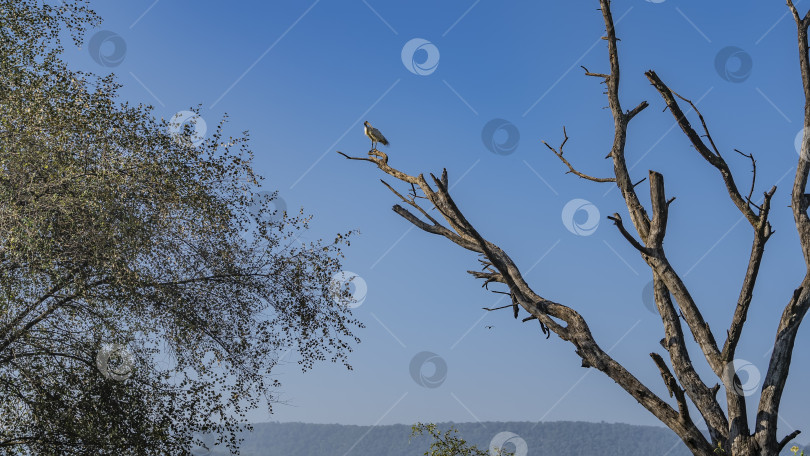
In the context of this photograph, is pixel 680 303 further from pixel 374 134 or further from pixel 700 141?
pixel 374 134

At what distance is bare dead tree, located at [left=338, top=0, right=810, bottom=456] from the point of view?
6898 mm

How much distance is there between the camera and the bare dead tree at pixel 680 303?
6.90 metres

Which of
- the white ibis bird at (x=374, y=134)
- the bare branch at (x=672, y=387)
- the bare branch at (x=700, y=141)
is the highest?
the white ibis bird at (x=374, y=134)

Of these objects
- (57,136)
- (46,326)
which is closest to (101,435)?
(46,326)

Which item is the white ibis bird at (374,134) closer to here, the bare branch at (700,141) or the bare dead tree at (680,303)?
the bare dead tree at (680,303)

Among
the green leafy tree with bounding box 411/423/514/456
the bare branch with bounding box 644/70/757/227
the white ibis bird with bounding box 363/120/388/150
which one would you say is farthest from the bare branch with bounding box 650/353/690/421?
the green leafy tree with bounding box 411/423/514/456

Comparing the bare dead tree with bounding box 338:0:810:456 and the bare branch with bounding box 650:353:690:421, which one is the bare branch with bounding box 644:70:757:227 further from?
the bare branch with bounding box 650:353:690:421

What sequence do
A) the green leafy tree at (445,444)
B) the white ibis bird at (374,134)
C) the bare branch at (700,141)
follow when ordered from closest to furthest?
the bare branch at (700,141)
the white ibis bird at (374,134)
the green leafy tree at (445,444)

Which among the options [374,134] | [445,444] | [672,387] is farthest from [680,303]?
[445,444]

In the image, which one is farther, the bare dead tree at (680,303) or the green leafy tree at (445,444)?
the green leafy tree at (445,444)

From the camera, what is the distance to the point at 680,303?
7.56 metres

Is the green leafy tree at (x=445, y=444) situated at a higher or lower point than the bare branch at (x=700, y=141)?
lower

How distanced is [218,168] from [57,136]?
314cm

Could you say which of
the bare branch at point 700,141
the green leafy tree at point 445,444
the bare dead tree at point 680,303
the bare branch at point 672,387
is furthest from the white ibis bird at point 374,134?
the green leafy tree at point 445,444
